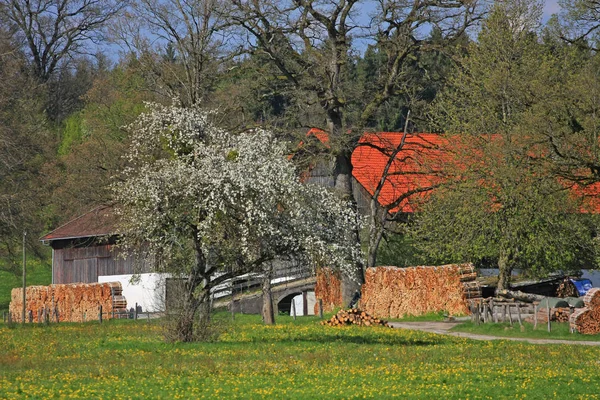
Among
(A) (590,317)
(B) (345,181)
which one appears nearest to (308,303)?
(B) (345,181)

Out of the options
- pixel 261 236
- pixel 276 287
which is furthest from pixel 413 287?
pixel 261 236

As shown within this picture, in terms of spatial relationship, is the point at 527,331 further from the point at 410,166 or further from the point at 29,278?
the point at 29,278

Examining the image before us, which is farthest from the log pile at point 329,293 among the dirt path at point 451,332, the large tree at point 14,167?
the large tree at point 14,167

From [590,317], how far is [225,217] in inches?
528

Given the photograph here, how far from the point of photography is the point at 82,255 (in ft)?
198

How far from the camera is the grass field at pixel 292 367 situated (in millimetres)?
17625

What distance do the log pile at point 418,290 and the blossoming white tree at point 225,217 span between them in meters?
15.8

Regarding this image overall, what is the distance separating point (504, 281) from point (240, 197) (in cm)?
2059

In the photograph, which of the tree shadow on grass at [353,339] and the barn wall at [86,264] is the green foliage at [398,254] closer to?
the barn wall at [86,264]

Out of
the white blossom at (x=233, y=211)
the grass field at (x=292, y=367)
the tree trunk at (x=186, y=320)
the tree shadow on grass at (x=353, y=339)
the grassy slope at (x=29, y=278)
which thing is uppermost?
the grassy slope at (x=29, y=278)

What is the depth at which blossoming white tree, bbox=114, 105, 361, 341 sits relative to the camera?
26.0 meters

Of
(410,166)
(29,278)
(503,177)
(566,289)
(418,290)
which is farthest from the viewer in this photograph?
(29,278)

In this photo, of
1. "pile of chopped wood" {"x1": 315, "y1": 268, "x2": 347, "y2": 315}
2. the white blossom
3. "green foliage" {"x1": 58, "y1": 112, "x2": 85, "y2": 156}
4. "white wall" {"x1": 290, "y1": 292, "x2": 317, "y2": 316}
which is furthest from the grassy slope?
the white blossom

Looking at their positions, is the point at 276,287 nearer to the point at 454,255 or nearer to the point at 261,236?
the point at 454,255
